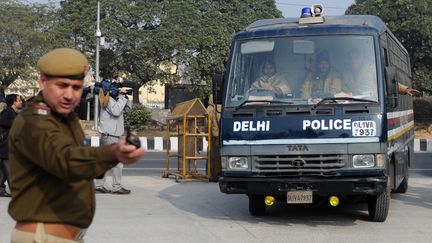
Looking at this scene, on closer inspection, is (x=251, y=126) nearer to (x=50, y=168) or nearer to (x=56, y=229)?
(x=56, y=229)

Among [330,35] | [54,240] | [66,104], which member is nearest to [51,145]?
[66,104]

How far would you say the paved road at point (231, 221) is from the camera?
799 cm

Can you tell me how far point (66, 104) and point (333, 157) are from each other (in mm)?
5381

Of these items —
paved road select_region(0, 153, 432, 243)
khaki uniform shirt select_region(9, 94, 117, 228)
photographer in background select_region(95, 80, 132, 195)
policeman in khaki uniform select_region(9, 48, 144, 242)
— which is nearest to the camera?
khaki uniform shirt select_region(9, 94, 117, 228)

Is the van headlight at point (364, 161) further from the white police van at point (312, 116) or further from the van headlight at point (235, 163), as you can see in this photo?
the van headlight at point (235, 163)

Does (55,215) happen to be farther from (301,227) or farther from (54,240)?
(301,227)

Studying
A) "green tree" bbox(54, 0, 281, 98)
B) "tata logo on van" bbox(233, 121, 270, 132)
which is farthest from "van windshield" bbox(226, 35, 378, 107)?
"green tree" bbox(54, 0, 281, 98)

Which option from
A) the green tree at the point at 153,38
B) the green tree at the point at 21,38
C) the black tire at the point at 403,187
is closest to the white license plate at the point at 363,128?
the black tire at the point at 403,187

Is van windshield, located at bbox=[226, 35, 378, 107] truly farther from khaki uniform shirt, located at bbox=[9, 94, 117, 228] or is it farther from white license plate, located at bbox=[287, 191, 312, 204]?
khaki uniform shirt, located at bbox=[9, 94, 117, 228]

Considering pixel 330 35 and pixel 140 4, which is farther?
pixel 140 4

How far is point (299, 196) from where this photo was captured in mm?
8266

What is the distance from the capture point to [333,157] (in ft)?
26.9

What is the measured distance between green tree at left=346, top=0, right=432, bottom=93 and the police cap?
31238 mm

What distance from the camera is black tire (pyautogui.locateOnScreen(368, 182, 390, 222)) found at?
28.3 ft
